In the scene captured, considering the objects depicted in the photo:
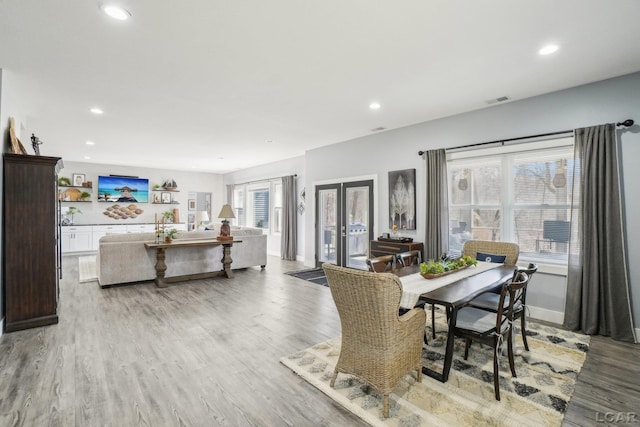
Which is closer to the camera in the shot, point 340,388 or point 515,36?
point 340,388

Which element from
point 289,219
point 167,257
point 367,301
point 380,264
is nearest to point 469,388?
point 367,301

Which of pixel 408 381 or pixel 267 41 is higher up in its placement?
pixel 267 41

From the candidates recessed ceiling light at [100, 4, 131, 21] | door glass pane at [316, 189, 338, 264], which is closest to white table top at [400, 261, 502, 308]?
recessed ceiling light at [100, 4, 131, 21]

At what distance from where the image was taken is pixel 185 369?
261 centimetres

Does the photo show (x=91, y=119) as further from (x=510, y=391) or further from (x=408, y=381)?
(x=510, y=391)

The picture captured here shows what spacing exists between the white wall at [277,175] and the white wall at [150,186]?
91cm

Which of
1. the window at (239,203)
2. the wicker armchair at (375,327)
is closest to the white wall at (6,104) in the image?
the wicker armchair at (375,327)

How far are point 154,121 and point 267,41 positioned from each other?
10.6 feet

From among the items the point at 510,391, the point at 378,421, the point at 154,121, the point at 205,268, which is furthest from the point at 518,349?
the point at 154,121

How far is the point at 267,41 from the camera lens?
265 cm

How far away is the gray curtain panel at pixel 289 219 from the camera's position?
8125mm

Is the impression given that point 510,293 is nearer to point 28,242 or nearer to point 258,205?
point 28,242

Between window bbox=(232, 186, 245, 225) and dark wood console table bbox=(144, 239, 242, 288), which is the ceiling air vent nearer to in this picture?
dark wood console table bbox=(144, 239, 242, 288)

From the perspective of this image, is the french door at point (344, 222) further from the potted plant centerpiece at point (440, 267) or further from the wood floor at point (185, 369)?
the potted plant centerpiece at point (440, 267)
